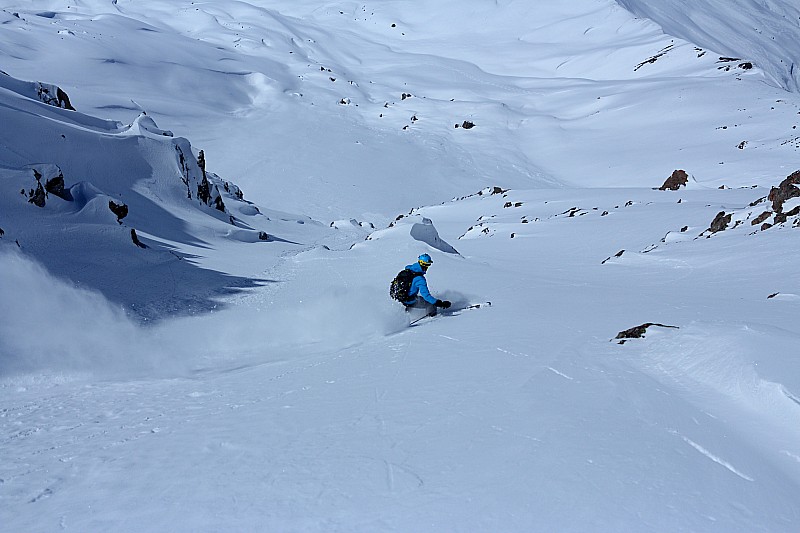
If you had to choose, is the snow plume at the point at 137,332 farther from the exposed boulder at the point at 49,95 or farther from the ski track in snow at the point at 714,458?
the exposed boulder at the point at 49,95

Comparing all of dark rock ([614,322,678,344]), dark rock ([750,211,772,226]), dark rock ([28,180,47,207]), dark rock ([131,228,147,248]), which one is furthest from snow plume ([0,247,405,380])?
dark rock ([750,211,772,226])

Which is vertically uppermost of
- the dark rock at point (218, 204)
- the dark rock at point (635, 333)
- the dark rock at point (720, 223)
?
the dark rock at point (720, 223)

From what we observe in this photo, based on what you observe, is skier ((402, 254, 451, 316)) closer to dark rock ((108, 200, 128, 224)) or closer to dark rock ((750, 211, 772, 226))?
dark rock ((108, 200, 128, 224))

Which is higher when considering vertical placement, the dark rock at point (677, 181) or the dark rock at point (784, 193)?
the dark rock at point (784, 193)

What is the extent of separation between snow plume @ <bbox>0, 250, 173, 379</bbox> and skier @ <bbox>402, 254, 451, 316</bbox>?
3685mm

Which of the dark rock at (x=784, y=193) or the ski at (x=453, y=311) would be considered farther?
the dark rock at (x=784, y=193)

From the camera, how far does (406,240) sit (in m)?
14.3

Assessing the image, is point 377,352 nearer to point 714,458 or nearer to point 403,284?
point 403,284

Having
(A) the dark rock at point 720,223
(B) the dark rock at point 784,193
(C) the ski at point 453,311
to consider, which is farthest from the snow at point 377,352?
(B) the dark rock at point 784,193

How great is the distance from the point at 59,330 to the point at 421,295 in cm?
482

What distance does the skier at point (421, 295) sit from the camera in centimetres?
924

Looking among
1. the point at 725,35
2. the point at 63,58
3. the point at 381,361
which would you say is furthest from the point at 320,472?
the point at 725,35

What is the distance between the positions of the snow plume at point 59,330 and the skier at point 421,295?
12.1ft

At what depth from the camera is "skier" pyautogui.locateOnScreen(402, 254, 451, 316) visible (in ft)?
30.3
